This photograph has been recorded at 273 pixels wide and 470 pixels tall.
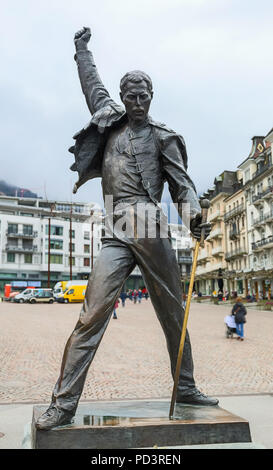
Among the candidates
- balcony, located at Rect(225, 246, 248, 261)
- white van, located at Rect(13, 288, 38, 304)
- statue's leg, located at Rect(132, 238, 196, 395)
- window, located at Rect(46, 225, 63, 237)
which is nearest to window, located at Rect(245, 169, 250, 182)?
balcony, located at Rect(225, 246, 248, 261)

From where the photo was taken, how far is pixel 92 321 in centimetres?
335

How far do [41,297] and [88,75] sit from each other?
39.5 metres

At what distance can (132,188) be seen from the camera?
3.74 m

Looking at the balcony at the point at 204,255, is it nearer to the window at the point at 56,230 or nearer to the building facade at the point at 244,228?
the building facade at the point at 244,228

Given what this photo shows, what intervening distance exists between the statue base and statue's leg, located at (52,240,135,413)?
0.67ft

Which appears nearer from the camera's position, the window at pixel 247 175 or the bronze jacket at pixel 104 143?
the bronze jacket at pixel 104 143

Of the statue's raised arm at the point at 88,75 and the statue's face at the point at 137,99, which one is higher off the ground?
the statue's raised arm at the point at 88,75

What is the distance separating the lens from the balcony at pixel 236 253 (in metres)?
53.6

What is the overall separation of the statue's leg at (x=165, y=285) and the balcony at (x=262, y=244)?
43516mm

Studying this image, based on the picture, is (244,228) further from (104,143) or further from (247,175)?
(104,143)

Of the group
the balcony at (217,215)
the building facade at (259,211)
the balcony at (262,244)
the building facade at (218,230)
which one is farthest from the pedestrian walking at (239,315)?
the balcony at (217,215)
